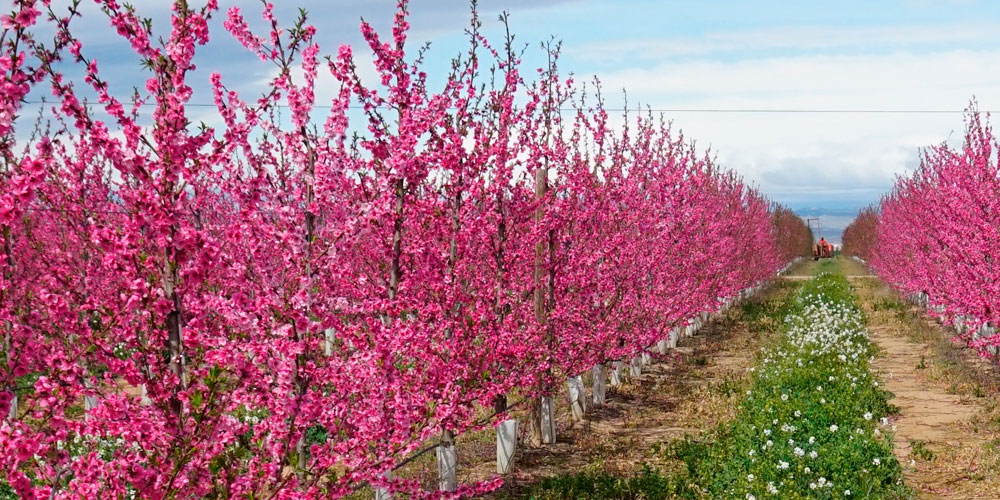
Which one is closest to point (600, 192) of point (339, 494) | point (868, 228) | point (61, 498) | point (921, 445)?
point (921, 445)

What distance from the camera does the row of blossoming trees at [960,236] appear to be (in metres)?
12.7

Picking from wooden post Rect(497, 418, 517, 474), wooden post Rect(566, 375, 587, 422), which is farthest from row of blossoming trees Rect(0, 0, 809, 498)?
wooden post Rect(566, 375, 587, 422)

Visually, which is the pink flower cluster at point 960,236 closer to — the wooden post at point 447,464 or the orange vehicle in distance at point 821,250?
the wooden post at point 447,464

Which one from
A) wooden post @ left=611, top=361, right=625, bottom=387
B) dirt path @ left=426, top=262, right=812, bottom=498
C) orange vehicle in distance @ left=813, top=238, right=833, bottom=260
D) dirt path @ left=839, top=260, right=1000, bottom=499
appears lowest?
dirt path @ left=839, top=260, right=1000, bottom=499

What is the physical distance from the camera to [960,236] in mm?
15633

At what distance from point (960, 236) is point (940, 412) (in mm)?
4709

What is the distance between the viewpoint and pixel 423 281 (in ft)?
25.0

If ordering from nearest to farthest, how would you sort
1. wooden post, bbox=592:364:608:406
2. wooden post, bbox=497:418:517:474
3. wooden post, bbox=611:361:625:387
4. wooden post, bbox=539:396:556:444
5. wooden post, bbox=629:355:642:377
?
wooden post, bbox=497:418:517:474
wooden post, bbox=539:396:556:444
wooden post, bbox=592:364:608:406
wooden post, bbox=611:361:625:387
wooden post, bbox=629:355:642:377

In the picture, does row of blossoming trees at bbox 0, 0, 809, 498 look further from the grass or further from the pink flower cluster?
the pink flower cluster

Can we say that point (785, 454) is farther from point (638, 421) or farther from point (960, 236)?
point (960, 236)

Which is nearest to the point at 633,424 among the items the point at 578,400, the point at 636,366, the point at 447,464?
the point at 578,400

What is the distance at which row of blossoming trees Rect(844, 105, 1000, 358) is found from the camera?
12.7 meters

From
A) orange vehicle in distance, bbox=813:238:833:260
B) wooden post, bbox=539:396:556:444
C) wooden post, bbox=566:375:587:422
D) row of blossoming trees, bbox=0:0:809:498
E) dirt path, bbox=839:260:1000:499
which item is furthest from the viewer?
orange vehicle in distance, bbox=813:238:833:260

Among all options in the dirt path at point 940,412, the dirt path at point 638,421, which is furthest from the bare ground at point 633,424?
the dirt path at point 940,412
